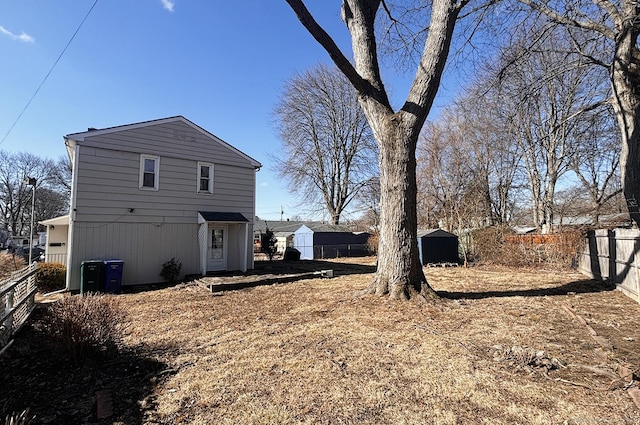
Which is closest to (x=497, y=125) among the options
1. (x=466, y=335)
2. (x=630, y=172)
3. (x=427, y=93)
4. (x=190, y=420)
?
(x=630, y=172)

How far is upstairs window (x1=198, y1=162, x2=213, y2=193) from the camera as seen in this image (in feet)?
38.6

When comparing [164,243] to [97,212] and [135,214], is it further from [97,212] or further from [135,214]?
[97,212]

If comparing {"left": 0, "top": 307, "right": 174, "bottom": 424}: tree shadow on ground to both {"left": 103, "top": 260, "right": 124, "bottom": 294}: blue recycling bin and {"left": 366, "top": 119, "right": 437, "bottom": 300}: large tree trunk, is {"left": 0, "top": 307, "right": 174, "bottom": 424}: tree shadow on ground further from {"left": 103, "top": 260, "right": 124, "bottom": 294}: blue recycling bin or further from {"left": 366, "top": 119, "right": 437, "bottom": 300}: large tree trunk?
{"left": 103, "top": 260, "right": 124, "bottom": 294}: blue recycling bin

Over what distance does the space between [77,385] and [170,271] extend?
25.2 feet

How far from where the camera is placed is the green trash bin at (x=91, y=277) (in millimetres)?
9016

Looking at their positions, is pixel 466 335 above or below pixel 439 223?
below

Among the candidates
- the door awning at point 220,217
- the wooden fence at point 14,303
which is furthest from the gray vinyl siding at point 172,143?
the wooden fence at point 14,303

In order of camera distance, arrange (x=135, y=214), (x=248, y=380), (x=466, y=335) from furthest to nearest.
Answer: (x=135, y=214) → (x=466, y=335) → (x=248, y=380)

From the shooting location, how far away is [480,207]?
21.4 metres

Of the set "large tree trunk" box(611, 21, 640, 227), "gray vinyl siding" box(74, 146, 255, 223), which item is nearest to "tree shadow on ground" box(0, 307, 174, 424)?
"gray vinyl siding" box(74, 146, 255, 223)

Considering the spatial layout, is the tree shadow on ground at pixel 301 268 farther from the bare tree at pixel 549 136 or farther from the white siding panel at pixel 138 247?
the bare tree at pixel 549 136

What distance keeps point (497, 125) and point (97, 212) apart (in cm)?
2111

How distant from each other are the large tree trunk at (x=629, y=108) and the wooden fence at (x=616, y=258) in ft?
2.11

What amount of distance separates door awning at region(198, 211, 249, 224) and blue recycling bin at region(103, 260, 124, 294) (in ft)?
9.31
